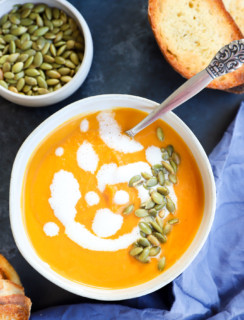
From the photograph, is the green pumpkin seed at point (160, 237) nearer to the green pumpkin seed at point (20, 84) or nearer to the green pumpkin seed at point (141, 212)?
the green pumpkin seed at point (141, 212)

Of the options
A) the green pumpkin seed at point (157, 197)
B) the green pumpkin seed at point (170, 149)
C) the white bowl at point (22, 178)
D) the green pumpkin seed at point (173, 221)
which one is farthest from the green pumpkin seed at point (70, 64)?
the green pumpkin seed at point (173, 221)

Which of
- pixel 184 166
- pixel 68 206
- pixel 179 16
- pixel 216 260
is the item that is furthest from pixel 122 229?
pixel 179 16

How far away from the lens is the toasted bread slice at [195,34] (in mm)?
1884

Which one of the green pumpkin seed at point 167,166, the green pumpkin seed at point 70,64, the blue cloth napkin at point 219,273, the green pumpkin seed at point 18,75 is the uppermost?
the green pumpkin seed at point 70,64

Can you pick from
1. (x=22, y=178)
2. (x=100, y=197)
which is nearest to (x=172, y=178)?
(x=100, y=197)

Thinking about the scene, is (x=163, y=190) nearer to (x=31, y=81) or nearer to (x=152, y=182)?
(x=152, y=182)

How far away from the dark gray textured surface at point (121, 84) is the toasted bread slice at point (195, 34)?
10 centimetres

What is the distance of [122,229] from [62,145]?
384 mm

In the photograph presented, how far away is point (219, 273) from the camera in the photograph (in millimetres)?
1929

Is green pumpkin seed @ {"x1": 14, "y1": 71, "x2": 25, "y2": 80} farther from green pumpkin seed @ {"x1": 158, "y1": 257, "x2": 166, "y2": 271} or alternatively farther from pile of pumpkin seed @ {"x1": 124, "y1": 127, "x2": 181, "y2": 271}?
green pumpkin seed @ {"x1": 158, "y1": 257, "x2": 166, "y2": 271}

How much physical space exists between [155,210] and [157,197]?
1.9 inches

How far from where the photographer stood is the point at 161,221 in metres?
1.77

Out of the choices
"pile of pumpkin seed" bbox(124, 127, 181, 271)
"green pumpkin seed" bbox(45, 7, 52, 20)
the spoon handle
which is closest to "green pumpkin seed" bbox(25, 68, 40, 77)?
"green pumpkin seed" bbox(45, 7, 52, 20)

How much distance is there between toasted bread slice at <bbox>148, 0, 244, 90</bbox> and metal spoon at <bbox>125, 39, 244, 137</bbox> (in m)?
0.30
